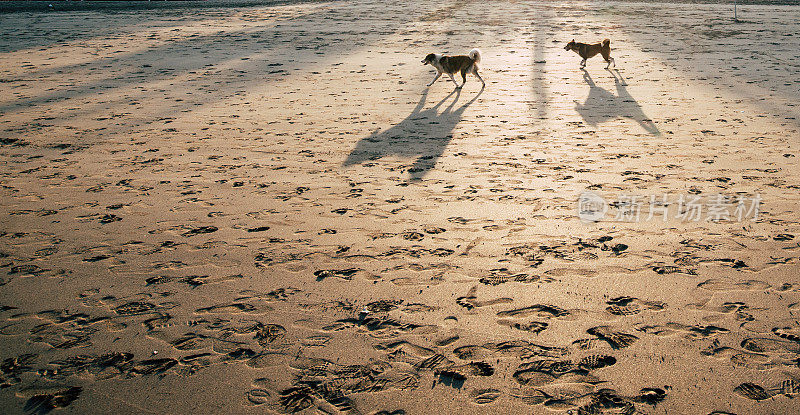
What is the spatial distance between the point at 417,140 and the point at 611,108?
318 cm

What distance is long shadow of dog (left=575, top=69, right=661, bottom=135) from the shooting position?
7263 millimetres

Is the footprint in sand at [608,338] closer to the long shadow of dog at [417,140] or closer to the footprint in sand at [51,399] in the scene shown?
the footprint in sand at [51,399]

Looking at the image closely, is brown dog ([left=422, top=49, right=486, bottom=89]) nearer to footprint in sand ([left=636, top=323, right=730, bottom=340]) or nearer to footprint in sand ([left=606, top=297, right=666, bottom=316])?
footprint in sand ([left=606, top=297, right=666, bottom=316])

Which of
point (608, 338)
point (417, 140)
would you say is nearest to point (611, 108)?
point (417, 140)

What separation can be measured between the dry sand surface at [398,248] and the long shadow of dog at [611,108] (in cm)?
7

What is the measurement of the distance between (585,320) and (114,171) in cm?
505

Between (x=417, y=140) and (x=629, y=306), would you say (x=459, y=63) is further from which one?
(x=629, y=306)

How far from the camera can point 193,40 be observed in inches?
581

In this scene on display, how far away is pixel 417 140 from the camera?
6.74 metres

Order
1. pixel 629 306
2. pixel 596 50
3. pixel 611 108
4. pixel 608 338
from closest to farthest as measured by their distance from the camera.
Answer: pixel 608 338, pixel 629 306, pixel 611 108, pixel 596 50

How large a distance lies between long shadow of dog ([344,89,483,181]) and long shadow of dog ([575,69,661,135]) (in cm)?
181

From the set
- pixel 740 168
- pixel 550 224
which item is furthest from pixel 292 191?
pixel 740 168

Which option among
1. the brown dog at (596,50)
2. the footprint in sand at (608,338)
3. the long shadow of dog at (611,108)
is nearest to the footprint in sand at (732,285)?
the footprint in sand at (608,338)

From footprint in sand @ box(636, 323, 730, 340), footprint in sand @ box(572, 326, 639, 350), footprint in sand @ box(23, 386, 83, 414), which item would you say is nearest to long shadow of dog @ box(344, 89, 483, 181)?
footprint in sand @ box(572, 326, 639, 350)
